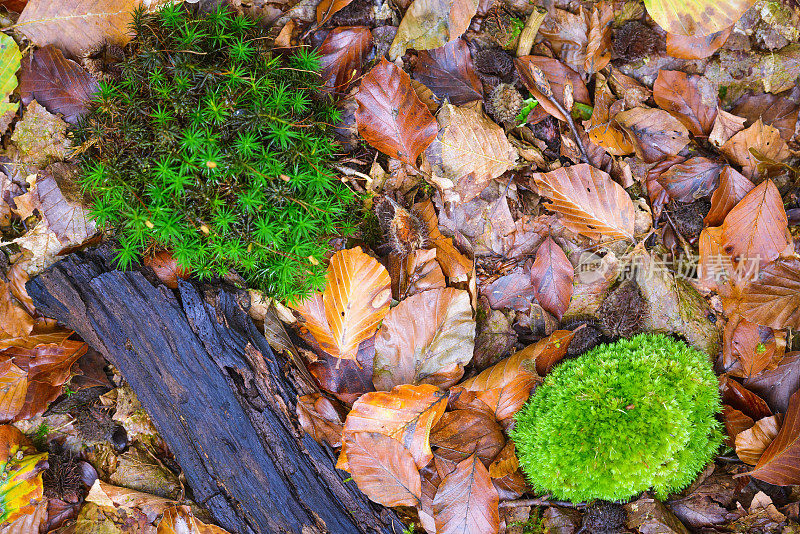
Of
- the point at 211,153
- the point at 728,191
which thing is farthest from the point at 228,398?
the point at 728,191

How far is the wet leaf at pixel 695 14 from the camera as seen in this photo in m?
2.92

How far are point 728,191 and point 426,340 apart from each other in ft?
7.71

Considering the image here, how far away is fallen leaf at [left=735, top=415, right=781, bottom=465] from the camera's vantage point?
2939 mm

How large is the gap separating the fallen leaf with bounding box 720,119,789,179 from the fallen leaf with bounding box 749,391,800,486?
164 centimetres

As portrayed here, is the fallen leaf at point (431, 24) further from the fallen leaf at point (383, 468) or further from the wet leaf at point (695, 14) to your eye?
the fallen leaf at point (383, 468)

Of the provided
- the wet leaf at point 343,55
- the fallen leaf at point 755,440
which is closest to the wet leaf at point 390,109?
the wet leaf at point 343,55

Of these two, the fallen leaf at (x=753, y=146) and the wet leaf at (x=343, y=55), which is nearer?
the wet leaf at (x=343, y=55)

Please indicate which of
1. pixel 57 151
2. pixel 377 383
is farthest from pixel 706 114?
pixel 57 151

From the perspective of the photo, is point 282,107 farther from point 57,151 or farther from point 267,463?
point 267,463

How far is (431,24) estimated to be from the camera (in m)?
2.96

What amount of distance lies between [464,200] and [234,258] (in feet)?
5.02

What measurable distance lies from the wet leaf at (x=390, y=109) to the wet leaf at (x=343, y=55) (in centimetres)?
24

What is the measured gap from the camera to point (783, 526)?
2879 mm

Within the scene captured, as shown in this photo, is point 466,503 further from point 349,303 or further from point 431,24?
point 431,24
